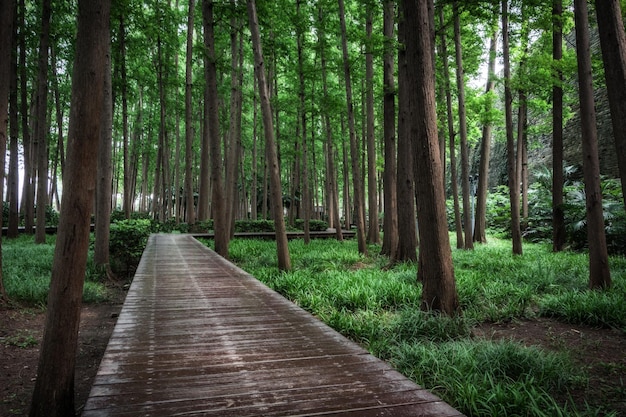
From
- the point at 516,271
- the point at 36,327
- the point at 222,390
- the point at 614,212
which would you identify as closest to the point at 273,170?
the point at 36,327

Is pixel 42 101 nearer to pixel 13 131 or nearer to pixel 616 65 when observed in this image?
pixel 13 131

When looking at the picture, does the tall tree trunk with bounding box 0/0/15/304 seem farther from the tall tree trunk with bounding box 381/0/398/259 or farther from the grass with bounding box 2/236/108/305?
the tall tree trunk with bounding box 381/0/398/259

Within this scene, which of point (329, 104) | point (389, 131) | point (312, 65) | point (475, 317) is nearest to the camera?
point (475, 317)

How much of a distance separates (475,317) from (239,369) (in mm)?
4306

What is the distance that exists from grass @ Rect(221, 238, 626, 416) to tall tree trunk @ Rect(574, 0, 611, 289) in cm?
41

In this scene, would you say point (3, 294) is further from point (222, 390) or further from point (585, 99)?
point (585, 99)

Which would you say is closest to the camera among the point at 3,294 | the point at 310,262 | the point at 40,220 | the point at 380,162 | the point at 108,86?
the point at 3,294

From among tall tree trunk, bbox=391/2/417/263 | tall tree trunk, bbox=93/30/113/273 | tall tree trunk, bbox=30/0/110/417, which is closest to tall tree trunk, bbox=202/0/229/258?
tall tree trunk, bbox=93/30/113/273

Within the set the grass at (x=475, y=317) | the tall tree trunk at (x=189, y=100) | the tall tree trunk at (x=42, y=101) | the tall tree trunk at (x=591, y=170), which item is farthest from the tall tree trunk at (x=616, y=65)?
the tall tree trunk at (x=189, y=100)

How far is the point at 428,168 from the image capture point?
5523 millimetres

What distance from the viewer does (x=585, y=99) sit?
7.46 meters

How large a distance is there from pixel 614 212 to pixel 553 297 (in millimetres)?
7985

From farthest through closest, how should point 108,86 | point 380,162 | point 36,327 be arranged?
1. point 380,162
2. point 108,86
3. point 36,327

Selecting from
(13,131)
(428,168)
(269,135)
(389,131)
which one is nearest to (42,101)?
(13,131)
